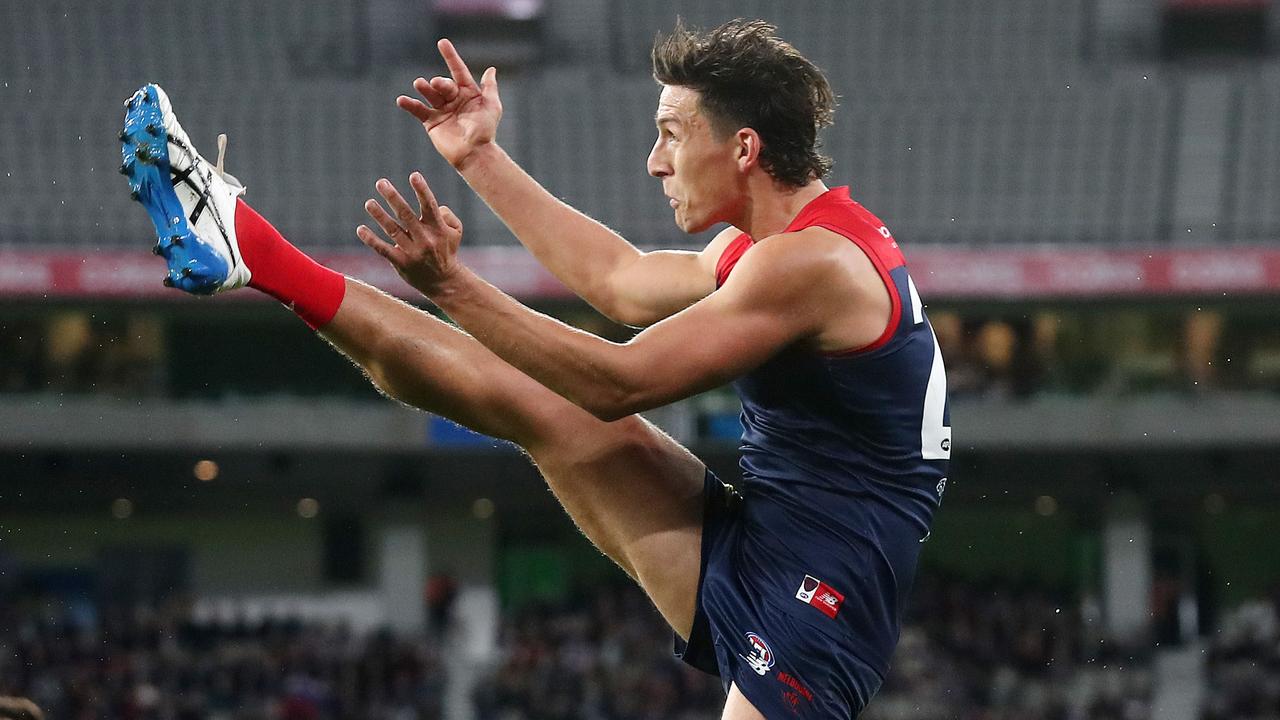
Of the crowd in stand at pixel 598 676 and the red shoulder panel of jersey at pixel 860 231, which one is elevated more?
the red shoulder panel of jersey at pixel 860 231

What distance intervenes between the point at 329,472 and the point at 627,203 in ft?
16.7

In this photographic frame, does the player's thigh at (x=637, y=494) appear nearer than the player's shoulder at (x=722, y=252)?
Yes

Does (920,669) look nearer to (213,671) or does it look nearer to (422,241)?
(213,671)

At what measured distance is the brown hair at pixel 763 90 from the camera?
3.70 metres

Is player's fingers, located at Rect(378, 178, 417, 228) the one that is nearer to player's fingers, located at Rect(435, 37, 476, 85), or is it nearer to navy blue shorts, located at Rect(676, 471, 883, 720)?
player's fingers, located at Rect(435, 37, 476, 85)

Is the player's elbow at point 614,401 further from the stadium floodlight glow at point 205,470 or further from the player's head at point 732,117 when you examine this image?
the stadium floodlight glow at point 205,470

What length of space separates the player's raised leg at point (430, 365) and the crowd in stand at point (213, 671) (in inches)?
460

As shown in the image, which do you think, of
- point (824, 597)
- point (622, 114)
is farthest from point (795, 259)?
point (622, 114)

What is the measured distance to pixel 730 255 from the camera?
416 centimetres

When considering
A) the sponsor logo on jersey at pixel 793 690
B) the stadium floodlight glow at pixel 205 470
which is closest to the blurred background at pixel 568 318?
the stadium floodlight glow at pixel 205 470

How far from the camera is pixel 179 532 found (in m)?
19.9

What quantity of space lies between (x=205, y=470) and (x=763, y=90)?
1661 cm

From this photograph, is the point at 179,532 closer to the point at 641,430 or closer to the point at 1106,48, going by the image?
the point at 1106,48

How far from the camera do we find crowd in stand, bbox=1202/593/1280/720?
1463 cm
